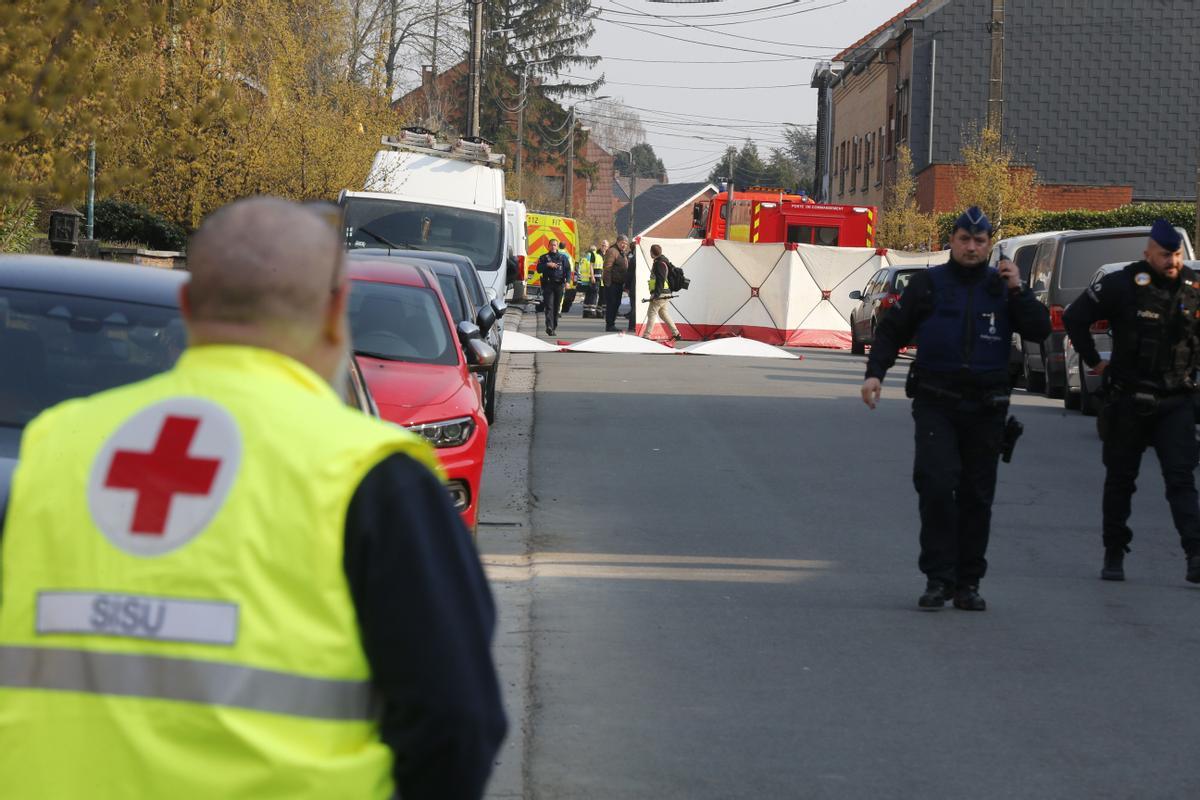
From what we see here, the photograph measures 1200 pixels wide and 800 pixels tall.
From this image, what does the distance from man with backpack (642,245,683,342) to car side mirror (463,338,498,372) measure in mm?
19567

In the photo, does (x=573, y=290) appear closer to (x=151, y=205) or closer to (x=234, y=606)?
(x=151, y=205)

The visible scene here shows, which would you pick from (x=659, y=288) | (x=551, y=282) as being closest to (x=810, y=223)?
(x=659, y=288)

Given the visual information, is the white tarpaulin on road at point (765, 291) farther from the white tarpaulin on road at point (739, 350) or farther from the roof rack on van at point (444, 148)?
the roof rack on van at point (444, 148)

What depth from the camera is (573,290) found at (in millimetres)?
48969

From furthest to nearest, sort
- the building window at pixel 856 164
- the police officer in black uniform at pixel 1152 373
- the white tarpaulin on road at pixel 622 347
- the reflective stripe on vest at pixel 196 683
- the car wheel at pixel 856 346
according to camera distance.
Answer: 1. the building window at pixel 856 164
2. the car wheel at pixel 856 346
3. the white tarpaulin on road at pixel 622 347
4. the police officer in black uniform at pixel 1152 373
5. the reflective stripe on vest at pixel 196 683

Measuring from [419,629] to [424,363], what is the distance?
8.64 metres

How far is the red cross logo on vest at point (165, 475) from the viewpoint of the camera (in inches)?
83.9

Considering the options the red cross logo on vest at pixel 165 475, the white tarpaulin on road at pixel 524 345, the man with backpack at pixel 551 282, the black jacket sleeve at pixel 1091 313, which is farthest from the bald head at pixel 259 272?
the man with backpack at pixel 551 282

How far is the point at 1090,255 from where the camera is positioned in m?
19.2

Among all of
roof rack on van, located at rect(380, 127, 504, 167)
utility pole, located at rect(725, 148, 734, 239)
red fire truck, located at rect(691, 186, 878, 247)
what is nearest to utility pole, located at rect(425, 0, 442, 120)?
utility pole, located at rect(725, 148, 734, 239)

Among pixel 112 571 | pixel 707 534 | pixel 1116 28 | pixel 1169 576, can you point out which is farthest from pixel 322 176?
pixel 1116 28

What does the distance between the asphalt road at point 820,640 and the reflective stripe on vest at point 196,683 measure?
11.2ft

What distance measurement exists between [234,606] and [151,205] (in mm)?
23246

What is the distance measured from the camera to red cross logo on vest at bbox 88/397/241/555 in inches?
83.9
